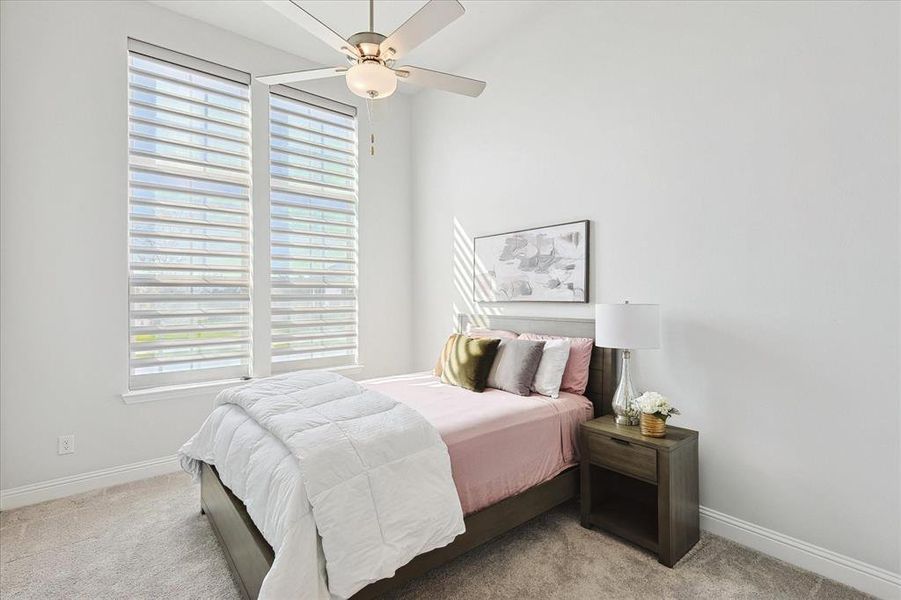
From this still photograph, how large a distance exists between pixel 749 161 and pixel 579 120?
3.73 feet

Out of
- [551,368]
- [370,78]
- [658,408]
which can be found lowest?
[658,408]

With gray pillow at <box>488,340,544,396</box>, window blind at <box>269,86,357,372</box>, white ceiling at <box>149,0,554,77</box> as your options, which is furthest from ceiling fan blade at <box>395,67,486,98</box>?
window blind at <box>269,86,357,372</box>

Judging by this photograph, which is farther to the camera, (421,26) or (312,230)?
(312,230)

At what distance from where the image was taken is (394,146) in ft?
14.6

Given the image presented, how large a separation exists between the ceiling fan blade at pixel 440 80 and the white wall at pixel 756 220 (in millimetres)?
1100

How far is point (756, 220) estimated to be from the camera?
86.2 inches

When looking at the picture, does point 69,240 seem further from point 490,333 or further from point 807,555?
point 807,555

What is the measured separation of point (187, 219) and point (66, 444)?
1.70 metres

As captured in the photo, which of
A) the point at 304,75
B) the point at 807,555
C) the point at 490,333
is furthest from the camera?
Result: the point at 490,333

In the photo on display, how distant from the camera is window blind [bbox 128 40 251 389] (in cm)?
312

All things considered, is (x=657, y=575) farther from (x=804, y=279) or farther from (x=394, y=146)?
(x=394, y=146)

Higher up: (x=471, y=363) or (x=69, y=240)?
(x=69, y=240)

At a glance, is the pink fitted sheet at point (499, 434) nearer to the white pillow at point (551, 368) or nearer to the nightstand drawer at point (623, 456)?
the white pillow at point (551, 368)

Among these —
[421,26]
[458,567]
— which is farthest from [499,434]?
[421,26]
